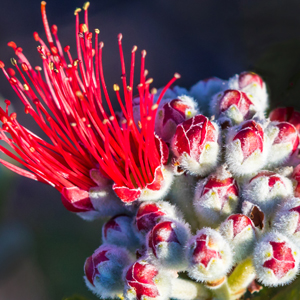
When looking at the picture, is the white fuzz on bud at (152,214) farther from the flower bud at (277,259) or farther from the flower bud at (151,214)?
the flower bud at (277,259)

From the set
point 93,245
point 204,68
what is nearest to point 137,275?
point 93,245

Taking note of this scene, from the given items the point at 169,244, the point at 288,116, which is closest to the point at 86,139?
the point at 169,244

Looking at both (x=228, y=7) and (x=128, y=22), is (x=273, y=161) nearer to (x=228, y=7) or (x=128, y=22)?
(x=228, y=7)

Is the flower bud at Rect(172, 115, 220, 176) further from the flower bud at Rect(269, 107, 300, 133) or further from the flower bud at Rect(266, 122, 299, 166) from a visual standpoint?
the flower bud at Rect(269, 107, 300, 133)

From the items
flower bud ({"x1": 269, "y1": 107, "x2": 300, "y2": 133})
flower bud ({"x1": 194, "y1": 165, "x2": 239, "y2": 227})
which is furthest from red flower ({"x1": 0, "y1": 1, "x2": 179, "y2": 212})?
flower bud ({"x1": 269, "y1": 107, "x2": 300, "y2": 133})

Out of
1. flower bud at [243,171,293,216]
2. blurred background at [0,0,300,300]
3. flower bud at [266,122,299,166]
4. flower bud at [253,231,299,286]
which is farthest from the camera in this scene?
blurred background at [0,0,300,300]

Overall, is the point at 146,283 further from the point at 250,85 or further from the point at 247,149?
the point at 250,85
